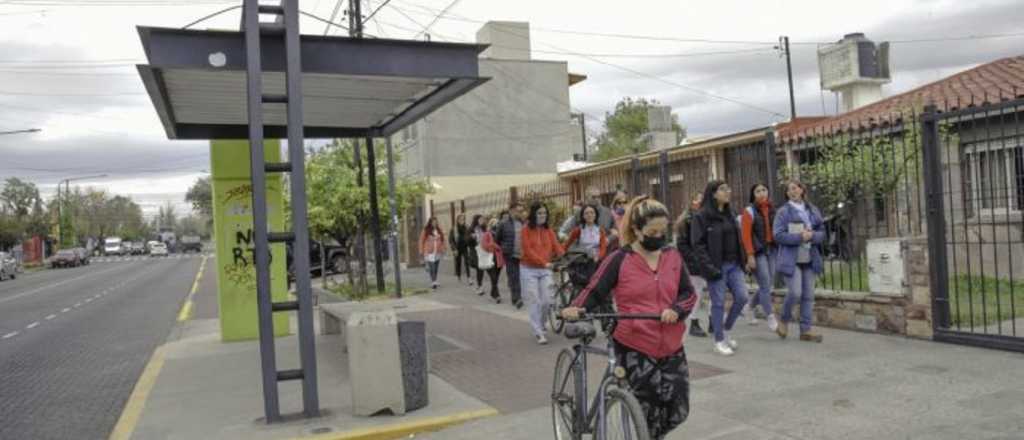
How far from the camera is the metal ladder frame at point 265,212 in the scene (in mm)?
6379

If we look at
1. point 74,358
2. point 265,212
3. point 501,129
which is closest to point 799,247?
point 265,212

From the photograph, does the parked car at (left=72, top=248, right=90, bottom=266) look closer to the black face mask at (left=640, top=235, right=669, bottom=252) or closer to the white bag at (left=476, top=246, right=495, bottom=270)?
the white bag at (left=476, top=246, right=495, bottom=270)

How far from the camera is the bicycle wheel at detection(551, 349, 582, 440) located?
4.67 m

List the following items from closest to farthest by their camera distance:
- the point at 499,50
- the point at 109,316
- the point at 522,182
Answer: the point at 109,316, the point at 522,182, the point at 499,50

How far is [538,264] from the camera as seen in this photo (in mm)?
9453

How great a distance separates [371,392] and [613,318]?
285cm

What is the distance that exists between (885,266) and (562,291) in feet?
12.5

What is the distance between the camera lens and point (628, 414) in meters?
3.83

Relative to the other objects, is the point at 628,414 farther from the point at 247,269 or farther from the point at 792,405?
the point at 247,269

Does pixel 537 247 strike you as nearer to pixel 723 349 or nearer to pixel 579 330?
pixel 723 349

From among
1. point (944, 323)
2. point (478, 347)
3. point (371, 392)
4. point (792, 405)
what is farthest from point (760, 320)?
point (371, 392)

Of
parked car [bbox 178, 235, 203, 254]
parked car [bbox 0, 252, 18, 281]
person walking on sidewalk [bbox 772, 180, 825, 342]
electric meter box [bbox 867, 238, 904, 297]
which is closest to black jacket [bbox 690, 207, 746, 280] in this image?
person walking on sidewalk [bbox 772, 180, 825, 342]

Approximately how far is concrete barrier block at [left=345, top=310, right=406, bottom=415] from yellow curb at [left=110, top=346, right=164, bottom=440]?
1766 millimetres

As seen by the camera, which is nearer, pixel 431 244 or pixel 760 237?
pixel 760 237
